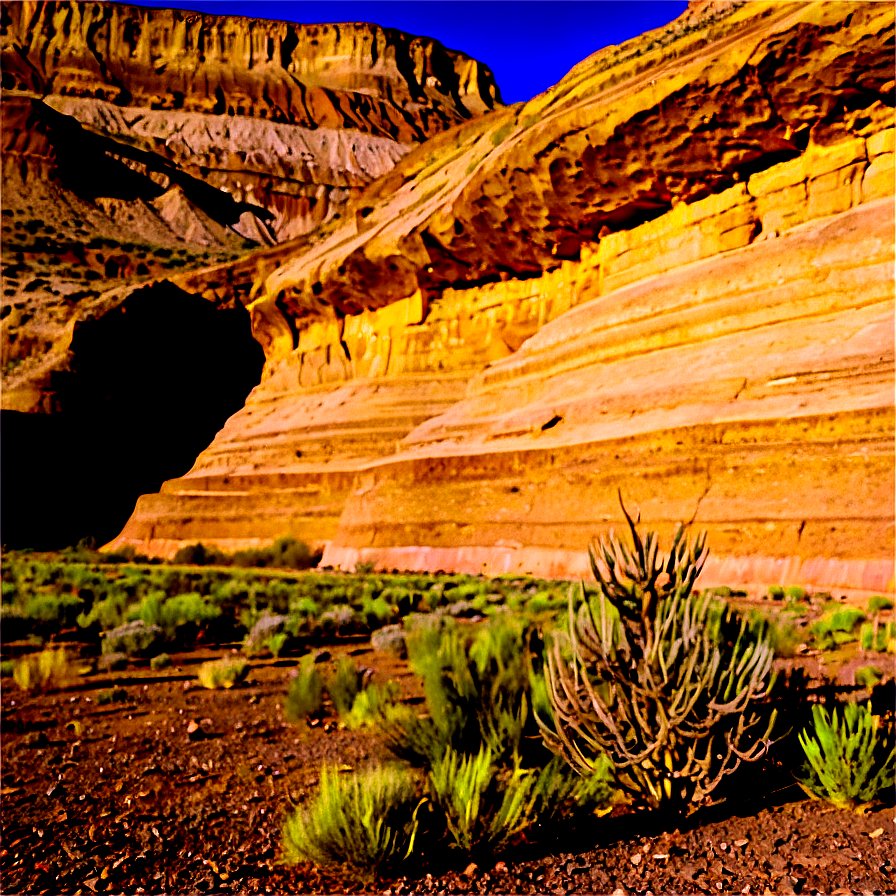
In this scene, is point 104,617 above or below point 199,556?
above

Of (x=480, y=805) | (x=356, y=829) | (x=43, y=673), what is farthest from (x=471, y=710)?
(x=43, y=673)

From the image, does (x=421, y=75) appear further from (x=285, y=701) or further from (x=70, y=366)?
(x=285, y=701)

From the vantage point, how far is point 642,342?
20.8m

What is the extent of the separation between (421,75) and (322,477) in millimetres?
101613

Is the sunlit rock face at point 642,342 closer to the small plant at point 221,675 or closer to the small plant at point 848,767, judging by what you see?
the small plant at point 848,767

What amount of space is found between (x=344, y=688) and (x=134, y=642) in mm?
4289

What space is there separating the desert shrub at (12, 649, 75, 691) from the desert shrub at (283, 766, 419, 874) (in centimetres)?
547

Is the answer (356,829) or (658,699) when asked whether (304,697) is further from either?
(658,699)

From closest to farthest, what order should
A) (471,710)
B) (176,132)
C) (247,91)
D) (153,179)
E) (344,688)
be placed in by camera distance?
(471,710) → (344,688) → (153,179) → (176,132) → (247,91)

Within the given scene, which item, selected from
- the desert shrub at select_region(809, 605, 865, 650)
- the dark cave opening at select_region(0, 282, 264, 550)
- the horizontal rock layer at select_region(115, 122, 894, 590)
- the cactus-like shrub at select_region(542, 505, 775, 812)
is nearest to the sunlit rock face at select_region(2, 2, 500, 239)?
the dark cave opening at select_region(0, 282, 264, 550)

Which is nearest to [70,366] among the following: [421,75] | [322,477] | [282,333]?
[282,333]

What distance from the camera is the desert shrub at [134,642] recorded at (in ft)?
32.0

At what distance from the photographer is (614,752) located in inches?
164

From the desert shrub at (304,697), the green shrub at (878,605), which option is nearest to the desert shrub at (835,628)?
the green shrub at (878,605)
